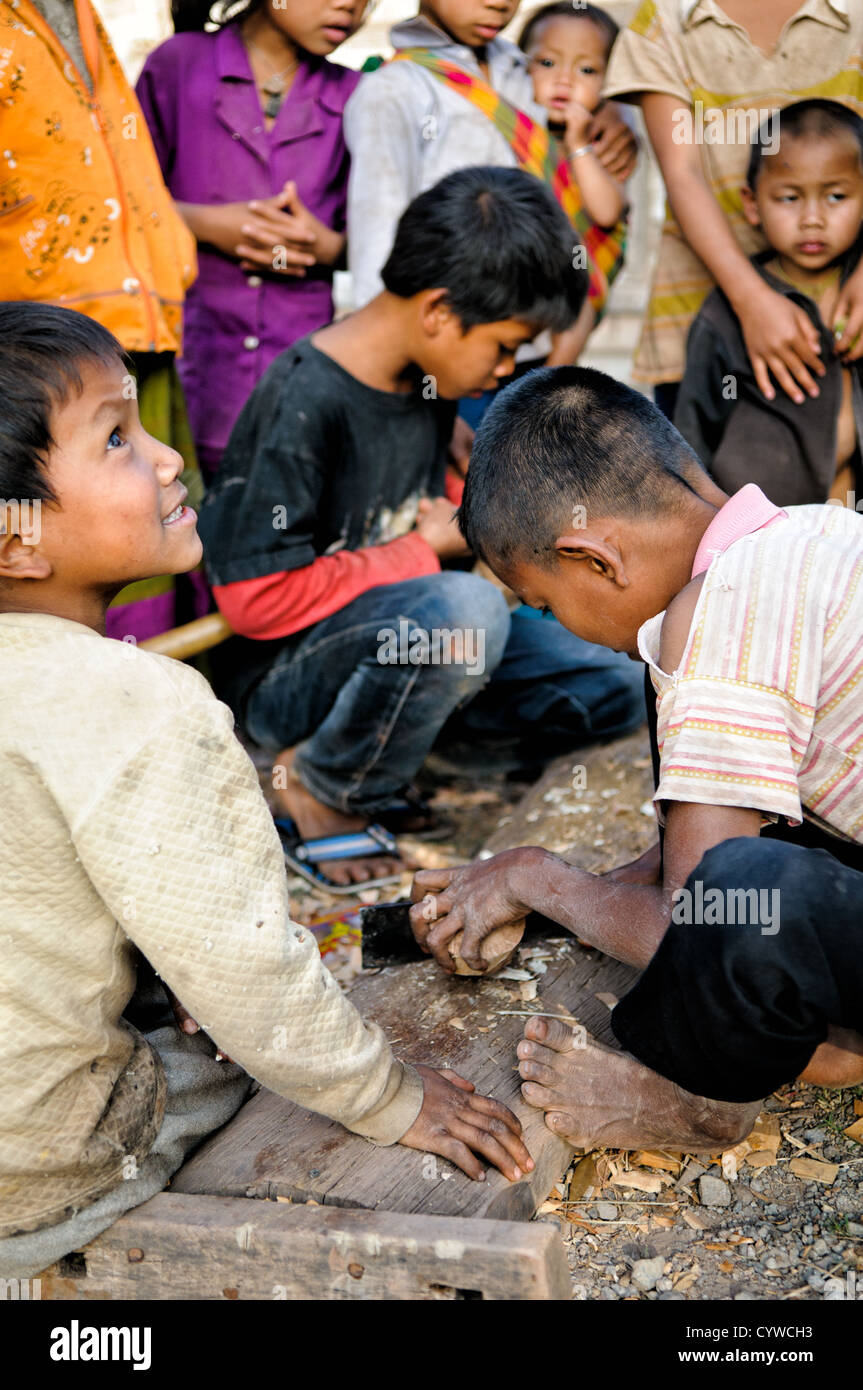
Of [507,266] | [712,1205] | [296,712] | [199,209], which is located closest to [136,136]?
[199,209]

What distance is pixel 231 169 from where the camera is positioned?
12.1 ft

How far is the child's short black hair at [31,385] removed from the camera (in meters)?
1.57

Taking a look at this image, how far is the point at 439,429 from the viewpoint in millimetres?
3645

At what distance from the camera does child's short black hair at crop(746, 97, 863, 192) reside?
3.30m

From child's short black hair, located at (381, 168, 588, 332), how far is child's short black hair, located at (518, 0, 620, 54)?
1.45m

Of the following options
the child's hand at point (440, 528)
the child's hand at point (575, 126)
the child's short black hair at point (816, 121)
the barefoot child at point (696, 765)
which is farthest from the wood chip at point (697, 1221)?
the child's hand at point (575, 126)

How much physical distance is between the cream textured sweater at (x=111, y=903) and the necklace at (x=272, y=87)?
2685 millimetres

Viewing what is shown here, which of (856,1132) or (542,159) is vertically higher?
(542,159)

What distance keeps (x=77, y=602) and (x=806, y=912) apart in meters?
1.09

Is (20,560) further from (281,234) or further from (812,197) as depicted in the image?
(812,197)

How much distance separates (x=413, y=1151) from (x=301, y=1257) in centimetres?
24

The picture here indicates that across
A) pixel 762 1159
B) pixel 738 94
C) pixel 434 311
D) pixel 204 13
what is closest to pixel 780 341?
pixel 738 94

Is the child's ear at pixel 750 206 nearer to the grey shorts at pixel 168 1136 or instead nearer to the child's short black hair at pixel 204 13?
the child's short black hair at pixel 204 13

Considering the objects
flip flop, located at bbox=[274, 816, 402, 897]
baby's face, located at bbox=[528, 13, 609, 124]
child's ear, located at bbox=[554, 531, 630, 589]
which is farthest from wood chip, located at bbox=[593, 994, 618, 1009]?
baby's face, located at bbox=[528, 13, 609, 124]
